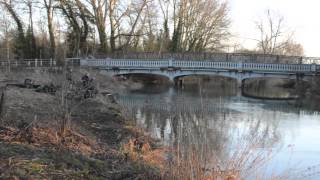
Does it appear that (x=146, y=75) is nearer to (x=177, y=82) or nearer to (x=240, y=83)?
(x=177, y=82)

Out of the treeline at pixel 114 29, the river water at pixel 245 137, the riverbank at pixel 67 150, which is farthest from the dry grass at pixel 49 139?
the treeline at pixel 114 29

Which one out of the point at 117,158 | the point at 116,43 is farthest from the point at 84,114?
the point at 116,43

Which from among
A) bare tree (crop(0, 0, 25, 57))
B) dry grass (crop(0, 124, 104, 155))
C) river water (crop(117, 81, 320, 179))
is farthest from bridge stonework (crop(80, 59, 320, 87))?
dry grass (crop(0, 124, 104, 155))

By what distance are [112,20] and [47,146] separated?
4080 cm

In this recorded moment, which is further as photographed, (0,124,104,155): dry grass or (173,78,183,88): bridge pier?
(173,78,183,88): bridge pier

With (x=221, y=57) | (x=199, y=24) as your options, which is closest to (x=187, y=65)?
(x=221, y=57)

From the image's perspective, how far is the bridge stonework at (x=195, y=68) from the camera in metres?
41.9

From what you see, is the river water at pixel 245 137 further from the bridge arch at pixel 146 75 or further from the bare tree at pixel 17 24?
the bare tree at pixel 17 24

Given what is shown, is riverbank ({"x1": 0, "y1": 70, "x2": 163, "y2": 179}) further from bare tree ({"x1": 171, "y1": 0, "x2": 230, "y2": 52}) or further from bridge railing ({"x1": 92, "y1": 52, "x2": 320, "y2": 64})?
bare tree ({"x1": 171, "y1": 0, "x2": 230, "y2": 52})

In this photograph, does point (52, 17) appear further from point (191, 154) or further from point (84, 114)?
point (191, 154)

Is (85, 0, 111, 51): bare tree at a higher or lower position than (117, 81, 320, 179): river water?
higher

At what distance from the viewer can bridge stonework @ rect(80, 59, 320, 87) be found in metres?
41.9

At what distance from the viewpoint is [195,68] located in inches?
1721

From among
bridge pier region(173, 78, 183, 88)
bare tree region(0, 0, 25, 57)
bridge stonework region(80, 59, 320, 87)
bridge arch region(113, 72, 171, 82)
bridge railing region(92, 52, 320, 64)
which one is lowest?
bridge pier region(173, 78, 183, 88)
